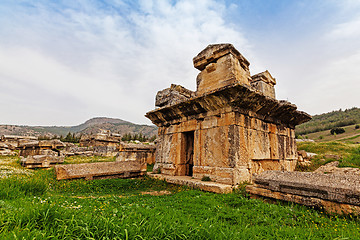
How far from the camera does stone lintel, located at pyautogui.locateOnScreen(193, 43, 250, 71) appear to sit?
6453 mm

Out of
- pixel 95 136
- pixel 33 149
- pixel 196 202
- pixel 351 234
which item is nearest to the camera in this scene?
pixel 351 234

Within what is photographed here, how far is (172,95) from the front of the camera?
8617 millimetres

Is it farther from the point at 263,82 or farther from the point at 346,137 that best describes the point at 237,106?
the point at 346,137

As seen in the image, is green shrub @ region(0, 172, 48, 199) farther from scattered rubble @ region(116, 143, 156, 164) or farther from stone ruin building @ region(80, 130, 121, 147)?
stone ruin building @ region(80, 130, 121, 147)

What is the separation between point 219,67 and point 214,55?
0.52 metres

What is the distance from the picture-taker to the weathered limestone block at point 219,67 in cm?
638

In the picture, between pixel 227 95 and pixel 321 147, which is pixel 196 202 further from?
pixel 321 147

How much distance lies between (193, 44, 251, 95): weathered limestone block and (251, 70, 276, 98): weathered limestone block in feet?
2.32

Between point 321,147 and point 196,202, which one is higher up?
point 321,147

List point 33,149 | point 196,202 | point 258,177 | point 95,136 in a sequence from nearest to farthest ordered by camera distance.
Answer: point 196,202, point 258,177, point 33,149, point 95,136

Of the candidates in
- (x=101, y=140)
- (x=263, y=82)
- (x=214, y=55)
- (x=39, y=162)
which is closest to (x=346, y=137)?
(x=263, y=82)

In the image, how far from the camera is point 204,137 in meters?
6.46

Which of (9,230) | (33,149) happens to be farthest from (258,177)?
(33,149)

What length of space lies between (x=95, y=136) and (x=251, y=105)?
66.0 feet
